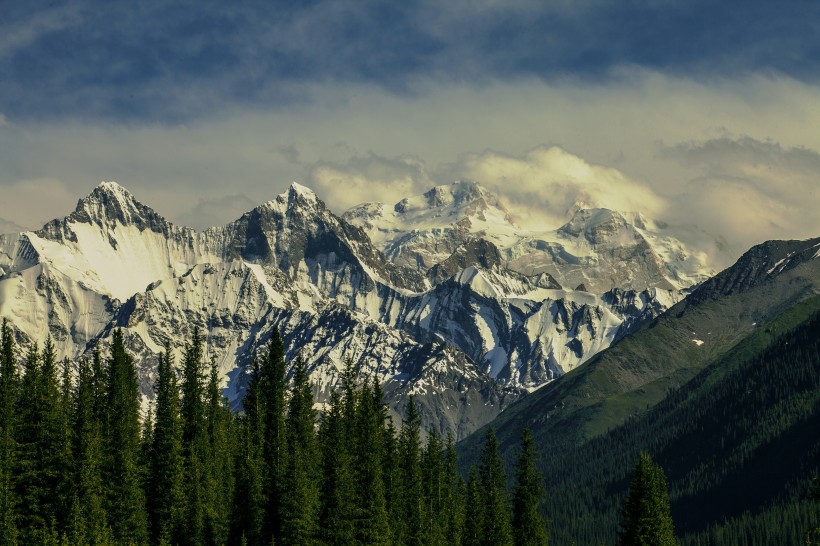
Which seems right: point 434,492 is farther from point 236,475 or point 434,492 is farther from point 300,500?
point 300,500

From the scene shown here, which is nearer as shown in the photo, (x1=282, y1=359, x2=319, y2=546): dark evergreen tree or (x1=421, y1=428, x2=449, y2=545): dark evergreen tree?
(x1=282, y1=359, x2=319, y2=546): dark evergreen tree

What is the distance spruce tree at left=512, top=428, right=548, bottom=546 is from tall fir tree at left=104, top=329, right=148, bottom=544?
40217mm

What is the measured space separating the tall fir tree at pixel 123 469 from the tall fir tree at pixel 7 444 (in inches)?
476

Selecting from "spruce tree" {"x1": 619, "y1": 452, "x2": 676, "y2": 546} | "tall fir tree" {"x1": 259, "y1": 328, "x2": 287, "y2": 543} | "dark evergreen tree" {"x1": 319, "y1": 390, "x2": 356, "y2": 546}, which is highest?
"tall fir tree" {"x1": 259, "y1": 328, "x2": 287, "y2": 543}

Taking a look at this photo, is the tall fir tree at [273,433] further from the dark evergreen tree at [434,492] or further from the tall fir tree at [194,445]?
the dark evergreen tree at [434,492]

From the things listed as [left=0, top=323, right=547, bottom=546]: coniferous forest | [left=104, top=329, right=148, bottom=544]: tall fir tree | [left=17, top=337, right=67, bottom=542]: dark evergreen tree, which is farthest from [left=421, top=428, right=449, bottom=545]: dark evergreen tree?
[left=17, top=337, right=67, bottom=542]: dark evergreen tree

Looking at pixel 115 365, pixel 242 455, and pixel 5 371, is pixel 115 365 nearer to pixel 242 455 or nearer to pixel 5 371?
pixel 242 455

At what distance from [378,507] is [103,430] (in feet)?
99.8

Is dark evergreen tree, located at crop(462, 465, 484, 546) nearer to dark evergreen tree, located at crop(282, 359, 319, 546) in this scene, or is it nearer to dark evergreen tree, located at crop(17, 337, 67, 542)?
dark evergreen tree, located at crop(282, 359, 319, 546)

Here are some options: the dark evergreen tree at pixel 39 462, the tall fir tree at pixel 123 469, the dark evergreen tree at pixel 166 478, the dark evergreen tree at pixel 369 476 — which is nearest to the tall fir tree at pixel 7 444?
the dark evergreen tree at pixel 39 462

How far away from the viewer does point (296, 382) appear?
17125cm

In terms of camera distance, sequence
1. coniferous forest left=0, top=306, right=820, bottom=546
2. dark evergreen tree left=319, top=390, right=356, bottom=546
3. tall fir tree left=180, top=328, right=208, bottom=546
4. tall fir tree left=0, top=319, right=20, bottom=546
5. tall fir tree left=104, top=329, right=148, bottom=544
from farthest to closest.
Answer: tall fir tree left=180, top=328, right=208, bottom=546 → tall fir tree left=104, top=329, right=148, bottom=544 → dark evergreen tree left=319, top=390, right=356, bottom=546 → coniferous forest left=0, top=306, right=820, bottom=546 → tall fir tree left=0, top=319, right=20, bottom=546

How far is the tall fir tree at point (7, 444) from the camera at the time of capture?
107875 millimetres

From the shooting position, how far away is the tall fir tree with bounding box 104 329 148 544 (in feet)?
411
